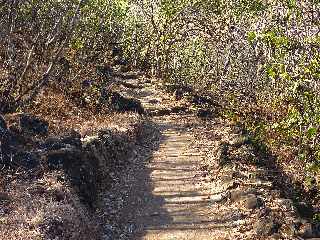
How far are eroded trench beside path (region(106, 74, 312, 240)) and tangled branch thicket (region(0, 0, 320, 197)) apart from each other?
1.82 meters

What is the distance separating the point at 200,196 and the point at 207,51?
30.5 m

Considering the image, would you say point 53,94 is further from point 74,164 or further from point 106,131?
point 74,164

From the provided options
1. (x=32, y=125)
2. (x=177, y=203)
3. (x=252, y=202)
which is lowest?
(x=177, y=203)

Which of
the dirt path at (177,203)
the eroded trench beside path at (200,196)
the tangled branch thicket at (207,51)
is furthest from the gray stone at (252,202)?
the tangled branch thicket at (207,51)

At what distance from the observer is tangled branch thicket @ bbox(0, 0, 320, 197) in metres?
16.7

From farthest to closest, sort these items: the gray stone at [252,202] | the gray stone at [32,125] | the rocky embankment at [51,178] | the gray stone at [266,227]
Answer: the gray stone at [32,125] < the gray stone at [252,202] < the gray stone at [266,227] < the rocky embankment at [51,178]

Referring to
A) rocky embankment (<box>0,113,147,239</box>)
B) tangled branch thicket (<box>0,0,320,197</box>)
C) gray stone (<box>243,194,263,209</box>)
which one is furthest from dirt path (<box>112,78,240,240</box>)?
tangled branch thicket (<box>0,0,320,197</box>)

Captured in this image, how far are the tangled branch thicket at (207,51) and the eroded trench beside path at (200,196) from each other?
1823 millimetres

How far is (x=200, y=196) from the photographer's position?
18.5 metres

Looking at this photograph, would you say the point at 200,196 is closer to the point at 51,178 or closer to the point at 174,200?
the point at 174,200

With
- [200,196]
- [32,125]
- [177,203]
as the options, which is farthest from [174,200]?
[32,125]

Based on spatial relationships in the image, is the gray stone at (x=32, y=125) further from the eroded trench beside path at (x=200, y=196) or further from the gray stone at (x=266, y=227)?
the gray stone at (x=266, y=227)

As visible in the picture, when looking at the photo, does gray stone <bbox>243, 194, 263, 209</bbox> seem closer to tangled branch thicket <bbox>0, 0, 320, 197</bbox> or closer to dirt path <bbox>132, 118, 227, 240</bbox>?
dirt path <bbox>132, 118, 227, 240</bbox>

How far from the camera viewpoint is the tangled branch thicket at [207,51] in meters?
16.7
